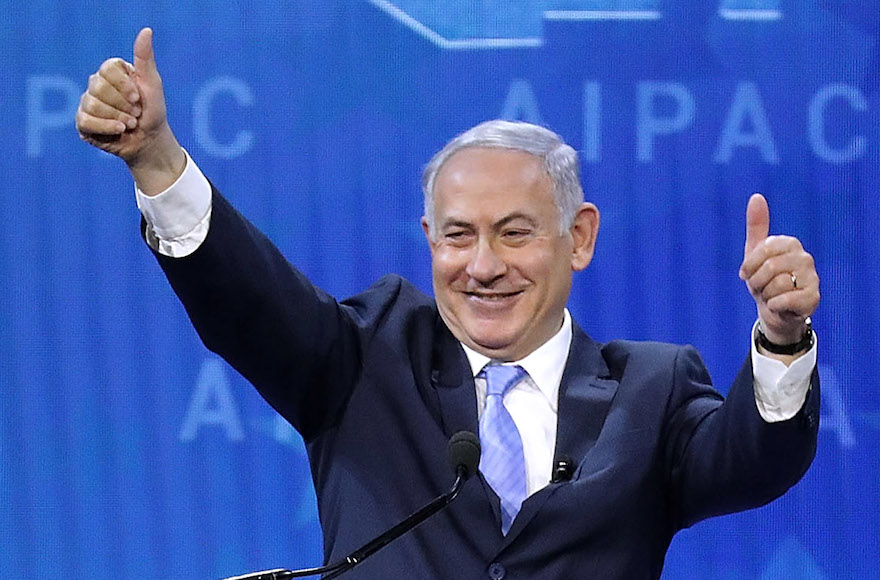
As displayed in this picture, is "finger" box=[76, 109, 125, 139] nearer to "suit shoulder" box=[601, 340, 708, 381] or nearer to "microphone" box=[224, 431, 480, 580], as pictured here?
"microphone" box=[224, 431, 480, 580]

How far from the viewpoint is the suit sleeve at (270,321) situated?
67.8 inches

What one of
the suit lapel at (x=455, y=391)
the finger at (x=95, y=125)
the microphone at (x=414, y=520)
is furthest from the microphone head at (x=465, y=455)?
the finger at (x=95, y=125)

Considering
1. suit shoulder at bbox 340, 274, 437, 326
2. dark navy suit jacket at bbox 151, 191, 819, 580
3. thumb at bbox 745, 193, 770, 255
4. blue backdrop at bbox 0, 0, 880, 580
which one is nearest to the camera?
thumb at bbox 745, 193, 770, 255

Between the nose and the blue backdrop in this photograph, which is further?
the blue backdrop

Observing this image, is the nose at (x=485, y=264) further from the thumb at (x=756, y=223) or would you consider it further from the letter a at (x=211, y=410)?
the letter a at (x=211, y=410)

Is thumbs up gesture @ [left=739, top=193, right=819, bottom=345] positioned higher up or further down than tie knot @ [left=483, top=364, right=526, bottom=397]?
higher up

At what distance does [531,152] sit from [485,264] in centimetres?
17

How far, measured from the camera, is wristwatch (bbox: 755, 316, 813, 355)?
1.70 metres

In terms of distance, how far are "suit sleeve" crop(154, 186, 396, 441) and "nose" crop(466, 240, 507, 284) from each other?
175 millimetres

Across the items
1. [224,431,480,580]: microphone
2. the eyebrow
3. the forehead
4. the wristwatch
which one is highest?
the forehead

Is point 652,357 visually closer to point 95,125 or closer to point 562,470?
point 562,470

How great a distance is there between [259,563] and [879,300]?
133 cm

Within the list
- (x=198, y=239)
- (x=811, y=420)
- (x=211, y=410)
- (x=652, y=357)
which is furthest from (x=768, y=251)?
(x=211, y=410)

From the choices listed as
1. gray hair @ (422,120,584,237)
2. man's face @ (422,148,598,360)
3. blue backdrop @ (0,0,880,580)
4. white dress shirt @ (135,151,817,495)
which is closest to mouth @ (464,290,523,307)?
man's face @ (422,148,598,360)
